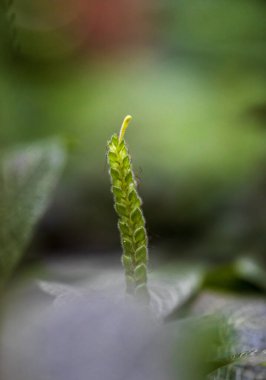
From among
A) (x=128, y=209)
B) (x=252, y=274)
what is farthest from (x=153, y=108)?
(x=128, y=209)

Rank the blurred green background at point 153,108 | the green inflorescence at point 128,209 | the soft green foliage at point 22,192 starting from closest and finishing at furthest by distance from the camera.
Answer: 1. the green inflorescence at point 128,209
2. the soft green foliage at point 22,192
3. the blurred green background at point 153,108

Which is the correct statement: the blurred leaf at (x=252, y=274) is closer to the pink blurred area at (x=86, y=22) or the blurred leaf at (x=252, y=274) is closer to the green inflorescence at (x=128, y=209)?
the green inflorescence at (x=128, y=209)

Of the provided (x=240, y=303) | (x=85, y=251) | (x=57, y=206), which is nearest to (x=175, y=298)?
(x=240, y=303)

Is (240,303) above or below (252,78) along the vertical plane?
below

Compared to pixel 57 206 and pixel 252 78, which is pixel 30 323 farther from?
pixel 252 78

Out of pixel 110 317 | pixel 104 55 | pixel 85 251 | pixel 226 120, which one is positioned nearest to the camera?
pixel 110 317

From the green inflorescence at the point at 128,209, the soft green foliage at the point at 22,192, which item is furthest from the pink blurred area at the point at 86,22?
the green inflorescence at the point at 128,209
